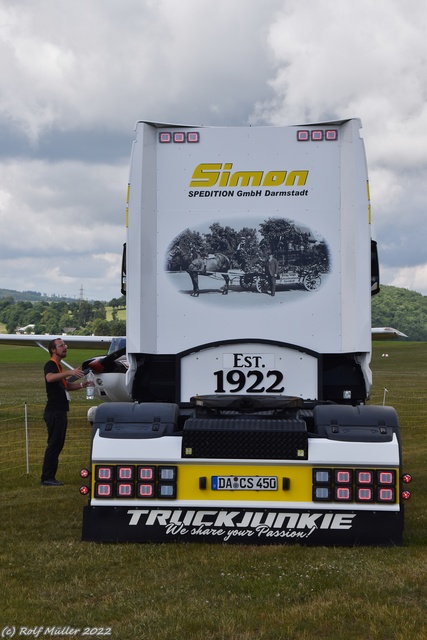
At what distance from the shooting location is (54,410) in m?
10.8

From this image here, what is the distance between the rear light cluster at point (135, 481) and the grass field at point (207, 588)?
418mm

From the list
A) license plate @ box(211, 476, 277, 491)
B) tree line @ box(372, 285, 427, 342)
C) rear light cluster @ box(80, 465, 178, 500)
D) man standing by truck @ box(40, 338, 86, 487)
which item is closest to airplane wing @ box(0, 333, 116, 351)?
man standing by truck @ box(40, 338, 86, 487)

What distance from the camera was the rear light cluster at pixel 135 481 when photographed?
6762 mm

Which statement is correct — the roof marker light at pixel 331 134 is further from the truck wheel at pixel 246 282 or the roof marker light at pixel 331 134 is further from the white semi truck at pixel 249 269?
the truck wheel at pixel 246 282

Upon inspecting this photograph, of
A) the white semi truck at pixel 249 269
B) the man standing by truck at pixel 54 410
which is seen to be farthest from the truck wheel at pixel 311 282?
the man standing by truck at pixel 54 410

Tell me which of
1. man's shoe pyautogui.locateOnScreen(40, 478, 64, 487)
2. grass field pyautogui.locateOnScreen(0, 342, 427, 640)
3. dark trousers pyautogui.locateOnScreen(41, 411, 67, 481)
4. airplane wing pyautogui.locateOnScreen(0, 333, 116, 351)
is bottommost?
man's shoe pyautogui.locateOnScreen(40, 478, 64, 487)

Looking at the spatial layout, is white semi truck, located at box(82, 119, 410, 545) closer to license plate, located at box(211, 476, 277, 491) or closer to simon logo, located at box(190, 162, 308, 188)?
simon logo, located at box(190, 162, 308, 188)

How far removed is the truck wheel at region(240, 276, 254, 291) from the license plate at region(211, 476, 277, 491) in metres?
2.29

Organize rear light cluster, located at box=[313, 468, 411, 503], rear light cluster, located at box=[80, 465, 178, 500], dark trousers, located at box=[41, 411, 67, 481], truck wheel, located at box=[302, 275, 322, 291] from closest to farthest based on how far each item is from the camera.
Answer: rear light cluster, located at box=[313, 468, 411, 503], rear light cluster, located at box=[80, 465, 178, 500], truck wheel, located at box=[302, 275, 322, 291], dark trousers, located at box=[41, 411, 67, 481]

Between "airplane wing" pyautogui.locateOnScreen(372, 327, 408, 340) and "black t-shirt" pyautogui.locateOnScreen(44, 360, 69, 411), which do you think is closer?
→ "black t-shirt" pyautogui.locateOnScreen(44, 360, 69, 411)

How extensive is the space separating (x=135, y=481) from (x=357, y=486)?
1759mm

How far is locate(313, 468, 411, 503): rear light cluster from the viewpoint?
6621 mm

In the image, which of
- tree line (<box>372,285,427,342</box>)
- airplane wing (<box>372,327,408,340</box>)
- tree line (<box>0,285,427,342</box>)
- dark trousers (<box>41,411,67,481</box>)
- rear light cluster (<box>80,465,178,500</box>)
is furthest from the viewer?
tree line (<box>372,285,427,342</box>)

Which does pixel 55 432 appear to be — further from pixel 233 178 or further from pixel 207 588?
pixel 207 588
